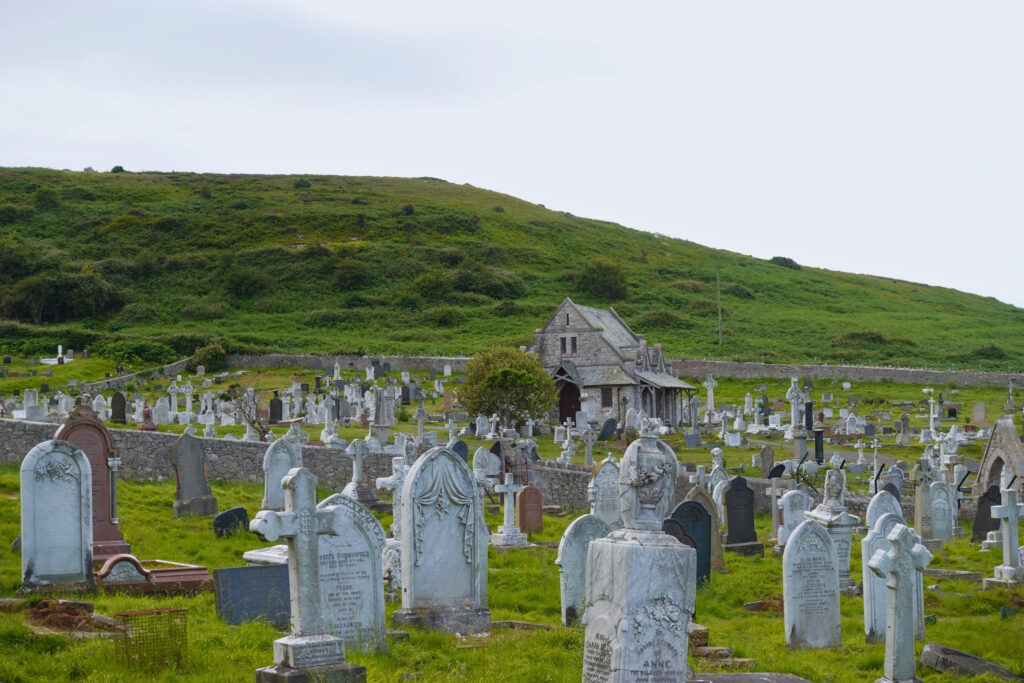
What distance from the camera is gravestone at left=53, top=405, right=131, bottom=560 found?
16.2m

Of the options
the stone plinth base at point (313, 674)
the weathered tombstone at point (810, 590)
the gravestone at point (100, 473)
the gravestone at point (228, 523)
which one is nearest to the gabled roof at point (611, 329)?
the gravestone at point (228, 523)

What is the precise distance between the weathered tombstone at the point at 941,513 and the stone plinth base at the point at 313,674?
15499mm

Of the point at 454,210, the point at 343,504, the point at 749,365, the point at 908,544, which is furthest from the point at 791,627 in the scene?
the point at 454,210

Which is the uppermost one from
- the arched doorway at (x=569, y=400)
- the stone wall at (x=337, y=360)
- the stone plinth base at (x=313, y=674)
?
the stone wall at (x=337, y=360)

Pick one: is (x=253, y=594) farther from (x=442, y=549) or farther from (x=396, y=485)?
(x=396, y=485)

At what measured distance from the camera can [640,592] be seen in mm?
8188

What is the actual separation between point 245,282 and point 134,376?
133ft

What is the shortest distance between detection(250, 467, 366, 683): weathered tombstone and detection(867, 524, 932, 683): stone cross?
4670mm

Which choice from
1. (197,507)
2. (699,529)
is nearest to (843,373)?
(197,507)

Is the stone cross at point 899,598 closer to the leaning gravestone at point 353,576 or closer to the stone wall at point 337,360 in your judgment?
the leaning gravestone at point 353,576

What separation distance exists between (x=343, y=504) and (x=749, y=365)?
55923 mm

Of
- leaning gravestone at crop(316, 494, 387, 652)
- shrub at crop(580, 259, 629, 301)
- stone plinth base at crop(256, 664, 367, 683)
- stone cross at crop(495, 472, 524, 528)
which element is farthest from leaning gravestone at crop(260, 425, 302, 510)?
shrub at crop(580, 259, 629, 301)

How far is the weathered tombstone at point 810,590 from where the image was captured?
522 inches

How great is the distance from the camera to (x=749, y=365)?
216 ft
